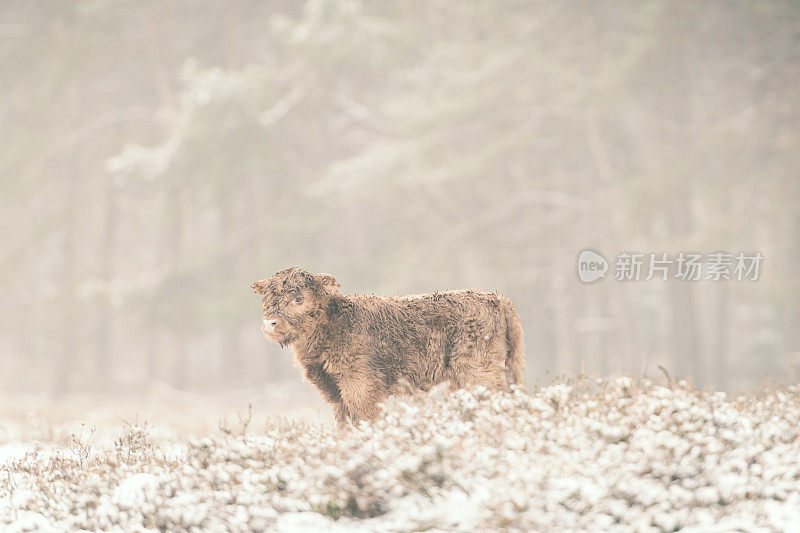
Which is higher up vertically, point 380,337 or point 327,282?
point 327,282

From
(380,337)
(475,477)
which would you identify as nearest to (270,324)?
(380,337)

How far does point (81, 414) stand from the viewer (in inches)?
593

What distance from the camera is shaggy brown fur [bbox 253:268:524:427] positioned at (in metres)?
6.62

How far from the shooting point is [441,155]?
22344 mm

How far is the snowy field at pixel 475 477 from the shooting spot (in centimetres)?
509

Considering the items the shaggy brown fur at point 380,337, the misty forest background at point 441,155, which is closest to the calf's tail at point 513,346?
the shaggy brown fur at point 380,337

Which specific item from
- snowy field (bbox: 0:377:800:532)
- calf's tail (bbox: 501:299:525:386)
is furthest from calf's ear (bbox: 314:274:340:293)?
calf's tail (bbox: 501:299:525:386)

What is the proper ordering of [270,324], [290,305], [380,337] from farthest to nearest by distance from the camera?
[380,337], [290,305], [270,324]

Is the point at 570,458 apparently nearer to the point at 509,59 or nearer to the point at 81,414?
the point at 81,414

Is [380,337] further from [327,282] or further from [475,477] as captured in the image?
[475,477]

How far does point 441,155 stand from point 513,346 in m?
15.5

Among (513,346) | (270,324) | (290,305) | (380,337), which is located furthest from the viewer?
(513,346)

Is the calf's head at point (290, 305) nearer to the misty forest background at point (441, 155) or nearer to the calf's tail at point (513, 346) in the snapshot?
the calf's tail at point (513, 346)

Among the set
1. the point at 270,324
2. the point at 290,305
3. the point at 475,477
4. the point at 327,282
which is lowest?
the point at 475,477
